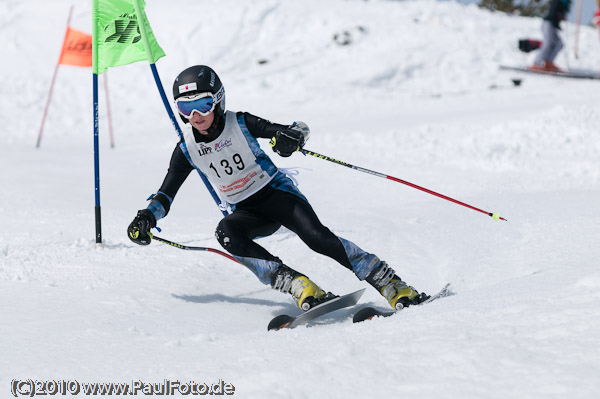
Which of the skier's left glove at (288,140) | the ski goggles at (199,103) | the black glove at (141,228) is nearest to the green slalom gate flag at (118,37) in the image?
the ski goggles at (199,103)

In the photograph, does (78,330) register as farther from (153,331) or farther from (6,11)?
(6,11)

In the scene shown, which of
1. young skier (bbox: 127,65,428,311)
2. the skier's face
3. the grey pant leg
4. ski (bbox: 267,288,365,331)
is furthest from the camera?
the grey pant leg

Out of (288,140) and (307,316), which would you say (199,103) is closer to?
(288,140)

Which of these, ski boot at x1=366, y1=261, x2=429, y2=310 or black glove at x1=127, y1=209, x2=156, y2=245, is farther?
black glove at x1=127, y1=209, x2=156, y2=245

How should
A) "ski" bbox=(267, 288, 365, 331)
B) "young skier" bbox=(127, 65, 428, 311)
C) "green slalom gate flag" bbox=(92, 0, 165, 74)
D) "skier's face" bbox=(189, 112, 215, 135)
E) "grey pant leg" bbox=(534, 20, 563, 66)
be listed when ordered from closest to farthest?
1. "ski" bbox=(267, 288, 365, 331)
2. "young skier" bbox=(127, 65, 428, 311)
3. "skier's face" bbox=(189, 112, 215, 135)
4. "green slalom gate flag" bbox=(92, 0, 165, 74)
5. "grey pant leg" bbox=(534, 20, 563, 66)

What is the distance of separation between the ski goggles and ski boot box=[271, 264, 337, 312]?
1.16m

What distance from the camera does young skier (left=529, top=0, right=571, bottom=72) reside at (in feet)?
46.2

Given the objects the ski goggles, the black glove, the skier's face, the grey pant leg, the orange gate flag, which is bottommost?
Result: the grey pant leg

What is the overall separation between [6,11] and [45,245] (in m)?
17.2

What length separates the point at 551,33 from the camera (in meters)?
14.0

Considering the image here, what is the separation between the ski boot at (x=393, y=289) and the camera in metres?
3.82

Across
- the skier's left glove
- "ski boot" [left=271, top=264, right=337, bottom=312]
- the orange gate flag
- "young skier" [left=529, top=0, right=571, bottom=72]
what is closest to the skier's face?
the skier's left glove

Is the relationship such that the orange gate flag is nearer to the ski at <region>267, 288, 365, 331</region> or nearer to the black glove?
the black glove

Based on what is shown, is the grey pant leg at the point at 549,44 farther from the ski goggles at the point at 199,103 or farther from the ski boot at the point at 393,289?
the ski goggles at the point at 199,103
